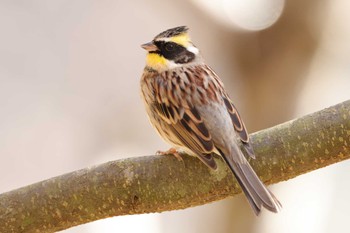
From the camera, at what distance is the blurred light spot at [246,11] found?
26.6ft

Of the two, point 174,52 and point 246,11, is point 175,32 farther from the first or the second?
point 246,11

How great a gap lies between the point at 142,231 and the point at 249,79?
224cm

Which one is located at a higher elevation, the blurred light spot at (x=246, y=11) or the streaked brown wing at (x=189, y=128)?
the streaked brown wing at (x=189, y=128)

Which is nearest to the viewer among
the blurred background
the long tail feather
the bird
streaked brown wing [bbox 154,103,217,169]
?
the long tail feather

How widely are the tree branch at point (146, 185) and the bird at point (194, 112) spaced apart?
0.09m

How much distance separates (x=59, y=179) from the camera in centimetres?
470

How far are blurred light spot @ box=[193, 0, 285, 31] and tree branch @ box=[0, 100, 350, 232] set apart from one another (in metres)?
3.56

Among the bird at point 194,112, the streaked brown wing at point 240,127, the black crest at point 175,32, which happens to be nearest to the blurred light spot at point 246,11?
the bird at point 194,112

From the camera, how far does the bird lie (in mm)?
4629

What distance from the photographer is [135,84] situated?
10273 millimetres

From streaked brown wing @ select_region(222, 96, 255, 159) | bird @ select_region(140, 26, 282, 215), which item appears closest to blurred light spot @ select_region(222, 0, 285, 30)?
bird @ select_region(140, 26, 282, 215)

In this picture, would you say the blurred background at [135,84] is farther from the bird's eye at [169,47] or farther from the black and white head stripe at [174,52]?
the bird's eye at [169,47]

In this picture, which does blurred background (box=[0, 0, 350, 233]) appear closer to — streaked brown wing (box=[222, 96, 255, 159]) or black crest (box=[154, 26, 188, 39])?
black crest (box=[154, 26, 188, 39])

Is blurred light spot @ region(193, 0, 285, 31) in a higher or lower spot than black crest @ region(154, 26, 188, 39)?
lower
